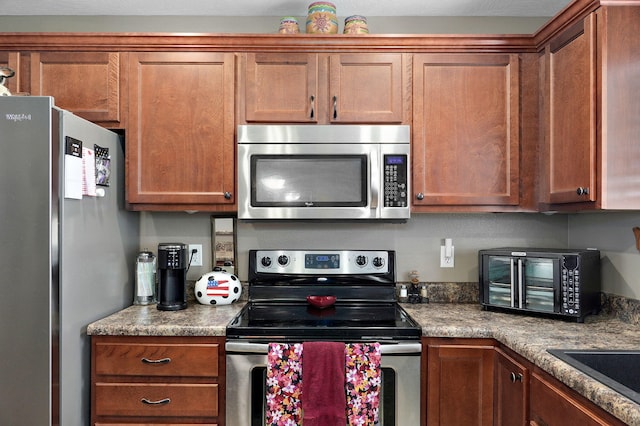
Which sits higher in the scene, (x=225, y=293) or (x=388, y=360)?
(x=225, y=293)

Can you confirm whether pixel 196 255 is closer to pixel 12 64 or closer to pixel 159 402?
pixel 159 402

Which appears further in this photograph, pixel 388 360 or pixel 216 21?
pixel 216 21

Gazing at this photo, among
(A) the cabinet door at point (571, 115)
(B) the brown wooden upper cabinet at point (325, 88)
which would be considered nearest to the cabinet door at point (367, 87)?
(B) the brown wooden upper cabinet at point (325, 88)

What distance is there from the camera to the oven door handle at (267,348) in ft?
6.18

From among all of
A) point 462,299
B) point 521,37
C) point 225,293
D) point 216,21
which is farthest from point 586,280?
point 216,21

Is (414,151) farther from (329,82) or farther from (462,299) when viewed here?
(462,299)

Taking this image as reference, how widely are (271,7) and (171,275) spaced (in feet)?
4.90

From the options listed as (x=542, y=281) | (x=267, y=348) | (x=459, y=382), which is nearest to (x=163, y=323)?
(x=267, y=348)

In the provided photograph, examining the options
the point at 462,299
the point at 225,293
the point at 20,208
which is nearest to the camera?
the point at 20,208

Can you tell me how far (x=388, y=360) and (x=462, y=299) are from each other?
803mm

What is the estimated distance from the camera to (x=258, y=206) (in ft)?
7.17

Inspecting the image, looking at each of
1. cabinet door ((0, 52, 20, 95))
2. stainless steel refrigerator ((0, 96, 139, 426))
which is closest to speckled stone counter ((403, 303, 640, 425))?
stainless steel refrigerator ((0, 96, 139, 426))

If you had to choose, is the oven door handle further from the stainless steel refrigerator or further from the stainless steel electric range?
the stainless steel refrigerator

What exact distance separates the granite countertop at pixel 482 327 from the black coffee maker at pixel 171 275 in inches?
2.1
